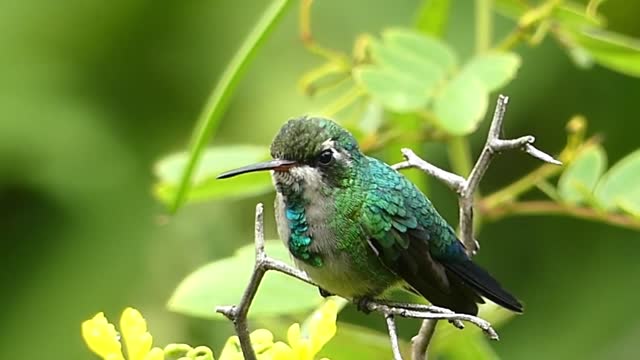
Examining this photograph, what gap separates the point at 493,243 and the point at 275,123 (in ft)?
1.79

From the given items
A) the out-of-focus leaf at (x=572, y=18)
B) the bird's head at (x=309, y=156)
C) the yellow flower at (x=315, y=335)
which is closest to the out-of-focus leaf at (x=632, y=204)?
the out-of-focus leaf at (x=572, y=18)

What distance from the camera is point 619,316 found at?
2.47m

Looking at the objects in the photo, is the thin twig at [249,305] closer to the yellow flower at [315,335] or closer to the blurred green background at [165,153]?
the yellow flower at [315,335]

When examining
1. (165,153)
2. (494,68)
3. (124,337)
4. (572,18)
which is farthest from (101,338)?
(165,153)

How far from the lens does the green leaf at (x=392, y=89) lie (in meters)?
1.51

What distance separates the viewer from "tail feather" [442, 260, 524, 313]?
1.28 metres

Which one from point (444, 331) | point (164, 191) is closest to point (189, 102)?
point (164, 191)

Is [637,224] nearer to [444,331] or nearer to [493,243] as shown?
[444,331]

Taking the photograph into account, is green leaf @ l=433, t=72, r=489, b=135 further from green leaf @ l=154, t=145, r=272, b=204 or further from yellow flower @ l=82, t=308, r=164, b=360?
yellow flower @ l=82, t=308, r=164, b=360

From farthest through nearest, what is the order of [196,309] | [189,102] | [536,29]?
1. [189,102]
2. [536,29]
3. [196,309]

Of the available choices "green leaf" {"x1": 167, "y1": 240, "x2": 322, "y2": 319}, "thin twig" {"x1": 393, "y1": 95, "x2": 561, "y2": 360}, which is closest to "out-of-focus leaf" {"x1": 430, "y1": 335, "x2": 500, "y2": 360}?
"green leaf" {"x1": 167, "y1": 240, "x2": 322, "y2": 319}

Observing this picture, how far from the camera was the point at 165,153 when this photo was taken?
2.61 m

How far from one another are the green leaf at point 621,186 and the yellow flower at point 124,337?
627 millimetres

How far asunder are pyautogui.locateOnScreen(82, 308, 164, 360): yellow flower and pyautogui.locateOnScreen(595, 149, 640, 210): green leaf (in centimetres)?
63
